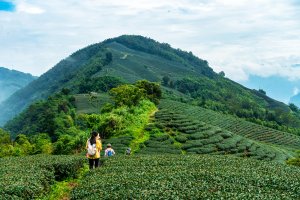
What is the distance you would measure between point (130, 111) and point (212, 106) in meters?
92.5

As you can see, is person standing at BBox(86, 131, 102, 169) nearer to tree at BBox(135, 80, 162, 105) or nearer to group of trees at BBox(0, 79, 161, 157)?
group of trees at BBox(0, 79, 161, 157)

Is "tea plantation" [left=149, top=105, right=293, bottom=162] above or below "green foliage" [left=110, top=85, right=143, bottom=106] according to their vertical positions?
below

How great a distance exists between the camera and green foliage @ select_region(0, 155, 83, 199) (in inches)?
889

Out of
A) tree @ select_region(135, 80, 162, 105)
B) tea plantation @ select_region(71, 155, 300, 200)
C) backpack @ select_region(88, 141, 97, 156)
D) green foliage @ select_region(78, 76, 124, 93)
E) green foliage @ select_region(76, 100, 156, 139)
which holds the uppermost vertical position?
green foliage @ select_region(78, 76, 124, 93)

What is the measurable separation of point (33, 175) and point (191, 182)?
11.1 metres

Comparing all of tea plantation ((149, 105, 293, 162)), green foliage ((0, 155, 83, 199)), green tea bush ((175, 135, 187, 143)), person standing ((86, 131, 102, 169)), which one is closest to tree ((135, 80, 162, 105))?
tea plantation ((149, 105, 293, 162))

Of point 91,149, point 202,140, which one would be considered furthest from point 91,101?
point 91,149

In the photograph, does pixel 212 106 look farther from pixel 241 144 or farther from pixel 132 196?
pixel 132 196

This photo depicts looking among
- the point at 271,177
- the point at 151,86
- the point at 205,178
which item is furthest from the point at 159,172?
the point at 151,86

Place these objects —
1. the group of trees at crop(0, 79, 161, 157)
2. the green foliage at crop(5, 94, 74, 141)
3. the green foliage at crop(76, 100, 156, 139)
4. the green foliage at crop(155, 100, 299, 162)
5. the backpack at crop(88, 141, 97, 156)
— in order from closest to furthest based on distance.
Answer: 1. the backpack at crop(88, 141, 97, 156)
2. the green foliage at crop(155, 100, 299, 162)
3. the group of trees at crop(0, 79, 161, 157)
4. the green foliage at crop(76, 100, 156, 139)
5. the green foliage at crop(5, 94, 74, 141)

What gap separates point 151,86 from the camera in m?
107

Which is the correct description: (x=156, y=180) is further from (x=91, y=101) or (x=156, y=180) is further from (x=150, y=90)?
(x=91, y=101)

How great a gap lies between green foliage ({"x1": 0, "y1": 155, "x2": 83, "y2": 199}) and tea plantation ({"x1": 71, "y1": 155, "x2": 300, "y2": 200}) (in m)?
2.90

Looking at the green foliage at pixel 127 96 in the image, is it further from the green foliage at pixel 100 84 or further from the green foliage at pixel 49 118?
the green foliage at pixel 100 84
